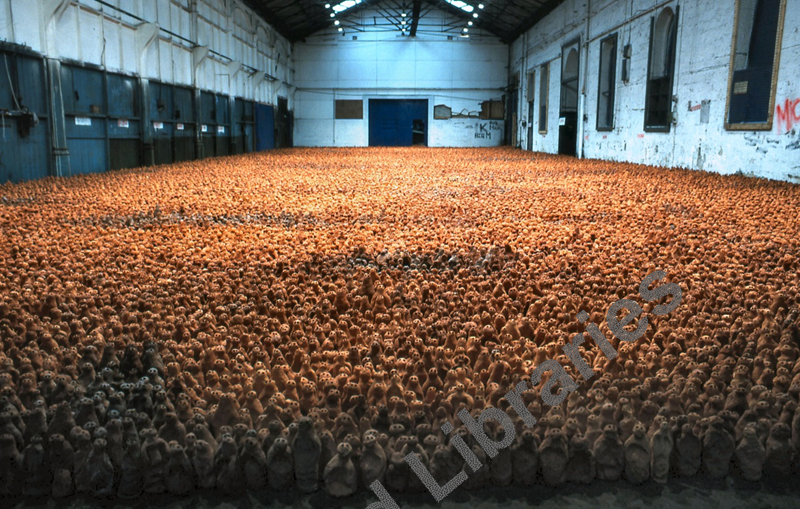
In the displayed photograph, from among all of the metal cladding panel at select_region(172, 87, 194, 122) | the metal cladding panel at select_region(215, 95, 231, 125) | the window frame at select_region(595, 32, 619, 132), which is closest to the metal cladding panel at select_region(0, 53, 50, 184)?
the metal cladding panel at select_region(172, 87, 194, 122)

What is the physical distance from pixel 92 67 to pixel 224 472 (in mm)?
11254

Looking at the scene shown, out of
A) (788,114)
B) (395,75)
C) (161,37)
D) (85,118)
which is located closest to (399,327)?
(788,114)

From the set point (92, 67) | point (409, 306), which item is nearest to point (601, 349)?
point (409, 306)

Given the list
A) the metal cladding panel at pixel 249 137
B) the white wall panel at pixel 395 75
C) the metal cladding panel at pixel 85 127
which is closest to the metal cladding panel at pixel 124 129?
the metal cladding panel at pixel 85 127


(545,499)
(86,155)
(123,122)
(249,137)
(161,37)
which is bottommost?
(545,499)

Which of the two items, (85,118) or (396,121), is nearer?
(85,118)

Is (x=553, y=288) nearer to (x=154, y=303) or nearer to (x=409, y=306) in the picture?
(x=409, y=306)

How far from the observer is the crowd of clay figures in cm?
166

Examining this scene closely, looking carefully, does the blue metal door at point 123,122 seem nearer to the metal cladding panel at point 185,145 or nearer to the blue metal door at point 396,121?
the metal cladding panel at point 185,145

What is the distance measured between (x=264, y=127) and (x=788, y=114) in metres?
18.3

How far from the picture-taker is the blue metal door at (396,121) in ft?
92.8

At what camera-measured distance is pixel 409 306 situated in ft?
9.53

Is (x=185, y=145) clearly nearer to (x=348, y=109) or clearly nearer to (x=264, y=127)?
(x=264, y=127)

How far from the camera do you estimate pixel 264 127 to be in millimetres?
23422
